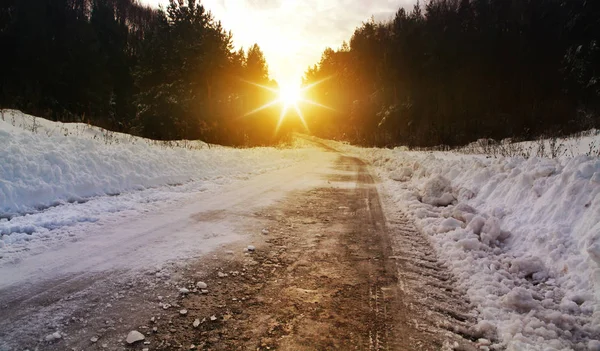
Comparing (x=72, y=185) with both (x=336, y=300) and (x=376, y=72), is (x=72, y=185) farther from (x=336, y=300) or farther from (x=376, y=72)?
(x=376, y=72)

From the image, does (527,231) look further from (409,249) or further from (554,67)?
(554,67)

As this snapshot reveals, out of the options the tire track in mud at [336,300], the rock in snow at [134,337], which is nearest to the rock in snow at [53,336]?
the rock in snow at [134,337]

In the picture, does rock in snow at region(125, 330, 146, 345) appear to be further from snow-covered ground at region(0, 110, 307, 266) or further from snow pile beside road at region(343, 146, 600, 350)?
snow pile beside road at region(343, 146, 600, 350)

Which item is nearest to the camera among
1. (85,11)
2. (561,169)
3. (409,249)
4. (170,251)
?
(170,251)

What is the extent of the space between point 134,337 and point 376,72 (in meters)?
52.2

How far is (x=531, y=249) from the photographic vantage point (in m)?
4.16

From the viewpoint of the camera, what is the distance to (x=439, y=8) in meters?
45.2

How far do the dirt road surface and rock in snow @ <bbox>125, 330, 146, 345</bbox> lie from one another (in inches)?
1.5

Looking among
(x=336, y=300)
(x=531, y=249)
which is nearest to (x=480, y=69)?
(x=531, y=249)

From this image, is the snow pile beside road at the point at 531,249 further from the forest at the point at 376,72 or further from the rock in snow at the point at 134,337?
the forest at the point at 376,72

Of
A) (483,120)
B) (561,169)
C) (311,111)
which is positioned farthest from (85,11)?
(561,169)

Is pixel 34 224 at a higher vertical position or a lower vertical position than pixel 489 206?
lower

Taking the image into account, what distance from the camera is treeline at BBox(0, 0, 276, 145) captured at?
80.2 ft

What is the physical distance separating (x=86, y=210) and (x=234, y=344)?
14.7 ft
